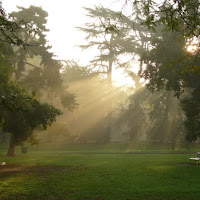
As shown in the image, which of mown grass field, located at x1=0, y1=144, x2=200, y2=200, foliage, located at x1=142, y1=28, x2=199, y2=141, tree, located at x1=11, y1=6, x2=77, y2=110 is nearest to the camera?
mown grass field, located at x1=0, y1=144, x2=200, y2=200

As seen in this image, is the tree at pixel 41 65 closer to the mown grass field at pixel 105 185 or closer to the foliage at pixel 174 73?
the foliage at pixel 174 73

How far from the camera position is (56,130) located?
42.7 metres

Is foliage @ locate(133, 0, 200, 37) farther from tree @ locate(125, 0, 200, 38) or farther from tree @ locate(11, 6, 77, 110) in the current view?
tree @ locate(11, 6, 77, 110)

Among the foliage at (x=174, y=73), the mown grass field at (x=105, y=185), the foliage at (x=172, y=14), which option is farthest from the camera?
the foliage at (x=174, y=73)

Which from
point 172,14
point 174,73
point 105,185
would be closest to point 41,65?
point 174,73

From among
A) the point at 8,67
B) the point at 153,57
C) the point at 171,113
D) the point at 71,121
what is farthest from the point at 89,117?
the point at 8,67

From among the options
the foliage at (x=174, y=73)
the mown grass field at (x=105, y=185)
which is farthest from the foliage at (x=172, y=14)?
the foliage at (x=174, y=73)

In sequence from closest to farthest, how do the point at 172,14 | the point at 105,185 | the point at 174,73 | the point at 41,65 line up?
the point at 172,14, the point at 105,185, the point at 174,73, the point at 41,65

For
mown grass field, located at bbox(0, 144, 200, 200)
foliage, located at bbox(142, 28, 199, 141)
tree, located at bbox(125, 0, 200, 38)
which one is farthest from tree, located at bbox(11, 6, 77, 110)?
tree, located at bbox(125, 0, 200, 38)

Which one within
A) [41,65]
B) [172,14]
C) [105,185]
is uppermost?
[41,65]

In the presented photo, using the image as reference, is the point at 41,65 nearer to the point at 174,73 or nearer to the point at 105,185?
the point at 174,73

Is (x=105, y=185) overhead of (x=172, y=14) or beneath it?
beneath

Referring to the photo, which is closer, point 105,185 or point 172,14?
point 172,14

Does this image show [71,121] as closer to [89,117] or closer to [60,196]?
[89,117]
